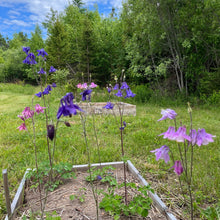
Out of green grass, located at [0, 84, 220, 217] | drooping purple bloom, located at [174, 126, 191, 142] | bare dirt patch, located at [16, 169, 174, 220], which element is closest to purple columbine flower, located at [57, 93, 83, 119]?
drooping purple bloom, located at [174, 126, 191, 142]

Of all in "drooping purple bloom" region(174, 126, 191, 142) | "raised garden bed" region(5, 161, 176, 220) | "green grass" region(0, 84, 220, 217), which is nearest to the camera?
"drooping purple bloom" region(174, 126, 191, 142)

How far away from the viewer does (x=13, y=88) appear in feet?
43.2

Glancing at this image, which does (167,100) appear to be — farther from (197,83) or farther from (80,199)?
(80,199)

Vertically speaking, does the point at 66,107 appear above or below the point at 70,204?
above

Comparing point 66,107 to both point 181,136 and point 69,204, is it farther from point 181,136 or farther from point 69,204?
point 69,204

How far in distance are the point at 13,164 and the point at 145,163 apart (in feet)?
5.02

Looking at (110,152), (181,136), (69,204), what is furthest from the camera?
(110,152)

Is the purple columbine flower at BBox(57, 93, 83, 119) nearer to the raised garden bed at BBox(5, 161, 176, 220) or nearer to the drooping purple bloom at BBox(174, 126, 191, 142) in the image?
the drooping purple bloom at BBox(174, 126, 191, 142)

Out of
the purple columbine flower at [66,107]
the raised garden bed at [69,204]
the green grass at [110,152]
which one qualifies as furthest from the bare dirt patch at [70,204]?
the purple columbine flower at [66,107]

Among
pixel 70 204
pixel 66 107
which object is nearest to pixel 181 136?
pixel 66 107

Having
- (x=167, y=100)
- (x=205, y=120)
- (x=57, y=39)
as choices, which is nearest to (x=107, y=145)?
(x=205, y=120)

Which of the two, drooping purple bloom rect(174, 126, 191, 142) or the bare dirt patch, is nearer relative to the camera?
drooping purple bloom rect(174, 126, 191, 142)

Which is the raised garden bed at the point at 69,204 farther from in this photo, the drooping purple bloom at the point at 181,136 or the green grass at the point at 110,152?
the drooping purple bloom at the point at 181,136

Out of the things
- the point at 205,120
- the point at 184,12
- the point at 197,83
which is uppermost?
the point at 184,12
